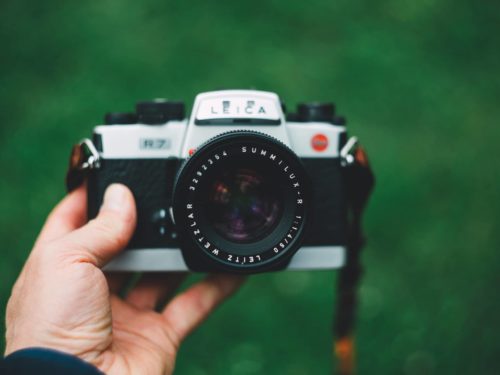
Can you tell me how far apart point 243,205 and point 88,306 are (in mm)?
313

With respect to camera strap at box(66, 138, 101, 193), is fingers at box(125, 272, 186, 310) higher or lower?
lower

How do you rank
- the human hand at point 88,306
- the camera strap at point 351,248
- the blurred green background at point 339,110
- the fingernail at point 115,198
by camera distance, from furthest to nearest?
the blurred green background at point 339,110, the camera strap at point 351,248, the fingernail at point 115,198, the human hand at point 88,306

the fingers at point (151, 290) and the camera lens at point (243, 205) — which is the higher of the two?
the camera lens at point (243, 205)

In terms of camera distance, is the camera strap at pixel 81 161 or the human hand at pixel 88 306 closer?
the human hand at pixel 88 306

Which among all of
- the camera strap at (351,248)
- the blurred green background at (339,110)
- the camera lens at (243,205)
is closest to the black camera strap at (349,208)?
the camera strap at (351,248)

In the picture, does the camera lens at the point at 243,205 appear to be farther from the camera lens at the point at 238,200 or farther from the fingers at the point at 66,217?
the fingers at the point at 66,217

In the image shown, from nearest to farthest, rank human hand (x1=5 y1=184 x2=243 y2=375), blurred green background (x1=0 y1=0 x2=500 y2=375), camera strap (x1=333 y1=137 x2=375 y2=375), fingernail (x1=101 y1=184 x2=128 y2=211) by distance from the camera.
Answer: human hand (x1=5 y1=184 x2=243 y2=375) < fingernail (x1=101 y1=184 x2=128 y2=211) < camera strap (x1=333 y1=137 x2=375 y2=375) < blurred green background (x1=0 y1=0 x2=500 y2=375)

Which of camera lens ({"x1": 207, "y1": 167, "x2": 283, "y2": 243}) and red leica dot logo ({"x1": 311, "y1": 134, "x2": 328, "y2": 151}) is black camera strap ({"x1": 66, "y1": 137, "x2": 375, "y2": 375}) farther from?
camera lens ({"x1": 207, "y1": 167, "x2": 283, "y2": 243})

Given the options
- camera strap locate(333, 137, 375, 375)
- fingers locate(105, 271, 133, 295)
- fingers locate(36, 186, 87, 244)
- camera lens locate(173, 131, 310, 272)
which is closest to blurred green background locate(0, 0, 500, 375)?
camera strap locate(333, 137, 375, 375)

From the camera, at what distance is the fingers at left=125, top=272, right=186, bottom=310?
118 centimetres

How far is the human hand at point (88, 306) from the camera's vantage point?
891mm

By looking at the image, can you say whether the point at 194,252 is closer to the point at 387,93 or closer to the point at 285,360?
the point at 285,360

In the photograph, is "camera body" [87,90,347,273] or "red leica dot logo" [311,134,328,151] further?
"red leica dot logo" [311,134,328,151]

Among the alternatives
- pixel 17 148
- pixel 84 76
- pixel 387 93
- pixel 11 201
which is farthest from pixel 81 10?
pixel 387 93
